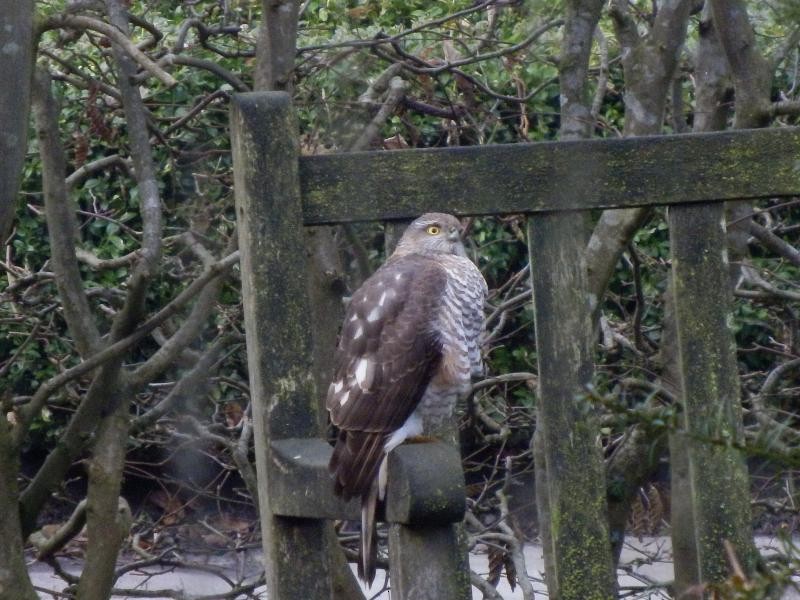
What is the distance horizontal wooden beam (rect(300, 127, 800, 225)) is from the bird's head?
0.86 meters

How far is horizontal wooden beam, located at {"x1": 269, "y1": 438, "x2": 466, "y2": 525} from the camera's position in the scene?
4.42 ft

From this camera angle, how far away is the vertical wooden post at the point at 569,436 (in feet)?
5.61

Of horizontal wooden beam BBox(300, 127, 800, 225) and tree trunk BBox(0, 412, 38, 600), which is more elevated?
horizontal wooden beam BBox(300, 127, 800, 225)

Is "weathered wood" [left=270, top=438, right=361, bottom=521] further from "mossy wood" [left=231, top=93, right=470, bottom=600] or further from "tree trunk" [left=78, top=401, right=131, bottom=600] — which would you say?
"tree trunk" [left=78, top=401, right=131, bottom=600]

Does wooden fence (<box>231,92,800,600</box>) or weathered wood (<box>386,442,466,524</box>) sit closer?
weathered wood (<box>386,442,466,524</box>)

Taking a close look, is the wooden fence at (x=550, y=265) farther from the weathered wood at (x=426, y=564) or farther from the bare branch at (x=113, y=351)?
the bare branch at (x=113, y=351)

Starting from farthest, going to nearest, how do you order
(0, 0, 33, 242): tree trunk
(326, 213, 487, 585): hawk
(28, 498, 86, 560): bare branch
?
(28, 498, 86, 560): bare branch, (0, 0, 33, 242): tree trunk, (326, 213, 487, 585): hawk

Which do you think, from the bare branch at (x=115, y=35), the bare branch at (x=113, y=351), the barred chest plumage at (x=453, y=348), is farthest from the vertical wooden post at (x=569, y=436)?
the bare branch at (x=113, y=351)

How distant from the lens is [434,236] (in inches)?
110

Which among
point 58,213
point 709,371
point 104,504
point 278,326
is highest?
point 58,213

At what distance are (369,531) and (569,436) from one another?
335 millimetres

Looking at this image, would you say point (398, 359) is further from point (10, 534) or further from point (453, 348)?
point (10, 534)

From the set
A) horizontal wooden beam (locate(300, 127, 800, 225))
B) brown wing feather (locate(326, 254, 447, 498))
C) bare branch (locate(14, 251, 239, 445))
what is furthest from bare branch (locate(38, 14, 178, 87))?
bare branch (locate(14, 251, 239, 445))

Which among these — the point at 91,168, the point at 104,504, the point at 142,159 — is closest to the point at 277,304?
the point at 142,159
